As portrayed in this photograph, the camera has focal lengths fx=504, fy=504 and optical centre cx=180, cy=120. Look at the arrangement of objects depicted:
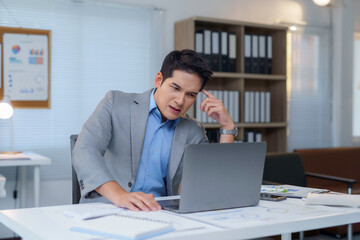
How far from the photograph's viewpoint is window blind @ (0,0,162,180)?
13.2 ft

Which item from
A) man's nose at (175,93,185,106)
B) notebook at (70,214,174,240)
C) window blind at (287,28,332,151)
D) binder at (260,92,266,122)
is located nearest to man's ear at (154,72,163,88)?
man's nose at (175,93,185,106)

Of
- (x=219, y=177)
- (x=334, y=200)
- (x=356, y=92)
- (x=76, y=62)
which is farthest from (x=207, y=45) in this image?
(x=219, y=177)

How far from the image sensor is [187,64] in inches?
82.3

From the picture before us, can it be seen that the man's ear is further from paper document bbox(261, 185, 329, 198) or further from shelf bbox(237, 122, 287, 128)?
shelf bbox(237, 122, 287, 128)

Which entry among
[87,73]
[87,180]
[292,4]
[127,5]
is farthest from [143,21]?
[87,180]

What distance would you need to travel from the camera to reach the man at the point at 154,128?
6.84 feet

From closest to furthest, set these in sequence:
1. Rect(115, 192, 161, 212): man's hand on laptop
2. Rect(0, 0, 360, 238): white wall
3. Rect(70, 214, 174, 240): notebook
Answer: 1. Rect(70, 214, 174, 240): notebook
2. Rect(115, 192, 161, 212): man's hand on laptop
3. Rect(0, 0, 360, 238): white wall

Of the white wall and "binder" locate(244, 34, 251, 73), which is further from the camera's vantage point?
"binder" locate(244, 34, 251, 73)

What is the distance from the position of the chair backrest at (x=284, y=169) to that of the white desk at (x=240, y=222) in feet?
7.38

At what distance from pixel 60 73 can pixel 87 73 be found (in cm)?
23

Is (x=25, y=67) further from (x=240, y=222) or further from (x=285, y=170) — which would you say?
(x=240, y=222)

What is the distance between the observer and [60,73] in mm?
4141

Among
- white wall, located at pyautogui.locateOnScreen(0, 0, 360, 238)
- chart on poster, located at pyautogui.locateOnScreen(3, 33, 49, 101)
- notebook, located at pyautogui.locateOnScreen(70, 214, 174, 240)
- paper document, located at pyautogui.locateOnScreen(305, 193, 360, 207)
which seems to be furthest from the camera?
white wall, located at pyautogui.locateOnScreen(0, 0, 360, 238)

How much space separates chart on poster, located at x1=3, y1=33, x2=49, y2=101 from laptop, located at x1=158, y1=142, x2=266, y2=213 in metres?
2.56
